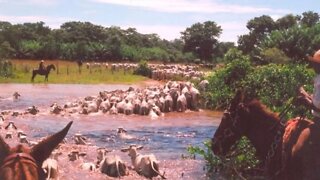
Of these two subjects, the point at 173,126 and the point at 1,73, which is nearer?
the point at 173,126

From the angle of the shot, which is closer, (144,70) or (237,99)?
(237,99)

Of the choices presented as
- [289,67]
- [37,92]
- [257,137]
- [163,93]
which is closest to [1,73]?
[37,92]

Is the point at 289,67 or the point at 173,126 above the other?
the point at 289,67

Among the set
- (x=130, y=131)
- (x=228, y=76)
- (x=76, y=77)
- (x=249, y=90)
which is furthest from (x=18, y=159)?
(x=76, y=77)

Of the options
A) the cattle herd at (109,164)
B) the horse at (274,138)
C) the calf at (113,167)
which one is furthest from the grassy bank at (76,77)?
the horse at (274,138)

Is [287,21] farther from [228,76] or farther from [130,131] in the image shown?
[130,131]

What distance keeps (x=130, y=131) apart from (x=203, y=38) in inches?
2548

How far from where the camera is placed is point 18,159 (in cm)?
350

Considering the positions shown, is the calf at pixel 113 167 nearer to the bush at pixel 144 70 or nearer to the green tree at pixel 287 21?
the bush at pixel 144 70

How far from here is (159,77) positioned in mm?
55969

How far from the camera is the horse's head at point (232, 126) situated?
27.7 feet

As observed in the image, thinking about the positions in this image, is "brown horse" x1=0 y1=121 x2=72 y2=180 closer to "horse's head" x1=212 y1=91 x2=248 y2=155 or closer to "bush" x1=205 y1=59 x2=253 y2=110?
"horse's head" x1=212 y1=91 x2=248 y2=155

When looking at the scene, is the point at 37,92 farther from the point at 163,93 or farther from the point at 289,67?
the point at 289,67

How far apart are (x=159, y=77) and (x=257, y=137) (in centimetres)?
4758
